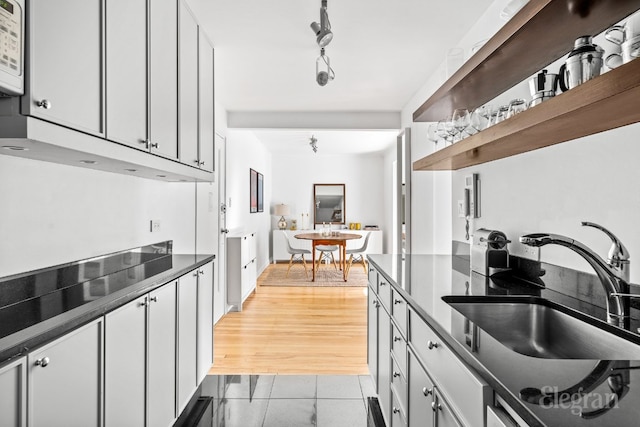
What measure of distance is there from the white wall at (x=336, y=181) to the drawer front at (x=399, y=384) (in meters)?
7.12

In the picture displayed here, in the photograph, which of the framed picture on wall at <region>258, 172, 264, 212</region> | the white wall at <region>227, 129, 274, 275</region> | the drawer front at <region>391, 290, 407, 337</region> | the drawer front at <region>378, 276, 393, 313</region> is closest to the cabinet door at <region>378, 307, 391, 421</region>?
the drawer front at <region>378, 276, 393, 313</region>

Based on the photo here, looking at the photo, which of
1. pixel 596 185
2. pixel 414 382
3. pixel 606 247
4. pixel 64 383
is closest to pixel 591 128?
pixel 596 185

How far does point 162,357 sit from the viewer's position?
1.90 meters

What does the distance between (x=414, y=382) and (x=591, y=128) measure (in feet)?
3.55

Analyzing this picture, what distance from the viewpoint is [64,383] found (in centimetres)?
116

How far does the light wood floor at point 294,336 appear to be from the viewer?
125 inches

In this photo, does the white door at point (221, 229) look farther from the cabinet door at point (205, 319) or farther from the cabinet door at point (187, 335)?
the cabinet door at point (187, 335)

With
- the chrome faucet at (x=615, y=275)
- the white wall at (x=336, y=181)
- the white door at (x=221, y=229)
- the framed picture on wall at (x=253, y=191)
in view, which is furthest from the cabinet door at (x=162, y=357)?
the white wall at (x=336, y=181)

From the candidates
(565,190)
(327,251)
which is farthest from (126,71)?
(327,251)

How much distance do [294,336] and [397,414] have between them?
210 centimetres

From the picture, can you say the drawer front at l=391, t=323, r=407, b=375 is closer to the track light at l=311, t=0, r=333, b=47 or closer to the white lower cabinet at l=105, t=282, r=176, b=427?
the white lower cabinet at l=105, t=282, r=176, b=427

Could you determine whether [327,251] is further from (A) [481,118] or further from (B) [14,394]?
(B) [14,394]

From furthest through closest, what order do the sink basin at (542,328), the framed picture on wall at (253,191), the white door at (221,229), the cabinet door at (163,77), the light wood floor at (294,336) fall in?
the framed picture on wall at (253,191), the white door at (221,229), the light wood floor at (294,336), the cabinet door at (163,77), the sink basin at (542,328)

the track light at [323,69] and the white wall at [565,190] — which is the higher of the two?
the track light at [323,69]
